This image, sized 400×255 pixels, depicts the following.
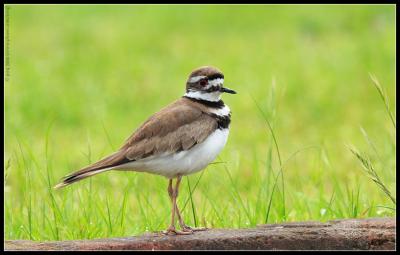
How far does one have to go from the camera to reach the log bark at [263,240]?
4.80m

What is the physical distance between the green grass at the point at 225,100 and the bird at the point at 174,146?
0.65 m

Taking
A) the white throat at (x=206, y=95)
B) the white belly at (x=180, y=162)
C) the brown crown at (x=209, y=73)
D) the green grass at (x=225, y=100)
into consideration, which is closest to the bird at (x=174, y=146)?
A: the white belly at (x=180, y=162)

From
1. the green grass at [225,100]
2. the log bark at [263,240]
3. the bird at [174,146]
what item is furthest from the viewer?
the green grass at [225,100]

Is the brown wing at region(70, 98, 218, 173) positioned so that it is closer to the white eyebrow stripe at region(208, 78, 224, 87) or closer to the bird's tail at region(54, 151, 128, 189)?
the bird's tail at region(54, 151, 128, 189)

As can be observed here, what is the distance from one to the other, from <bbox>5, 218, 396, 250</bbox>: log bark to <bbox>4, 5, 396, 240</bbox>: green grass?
392mm

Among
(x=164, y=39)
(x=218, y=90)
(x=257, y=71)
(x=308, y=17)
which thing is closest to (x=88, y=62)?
(x=164, y=39)

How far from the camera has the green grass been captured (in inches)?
245

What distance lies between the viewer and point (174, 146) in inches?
209

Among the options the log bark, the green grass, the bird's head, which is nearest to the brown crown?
the bird's head

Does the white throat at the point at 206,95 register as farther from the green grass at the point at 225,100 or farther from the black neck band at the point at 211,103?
the green grass at the point at 225,100

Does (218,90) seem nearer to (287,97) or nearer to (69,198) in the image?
(69,198)

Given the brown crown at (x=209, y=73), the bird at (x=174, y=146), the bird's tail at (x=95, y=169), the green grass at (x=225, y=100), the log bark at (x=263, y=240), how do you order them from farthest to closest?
the green grass at (x=225, y=100)
the brown crown at (x=209, y=73)
the bird at (x=174, y=146)
the bird's tail at (x=95, y=169)
the log bark at (x=263, y=240)

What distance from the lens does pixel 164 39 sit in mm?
14352

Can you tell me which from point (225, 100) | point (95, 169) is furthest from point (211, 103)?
point (225, 100)
